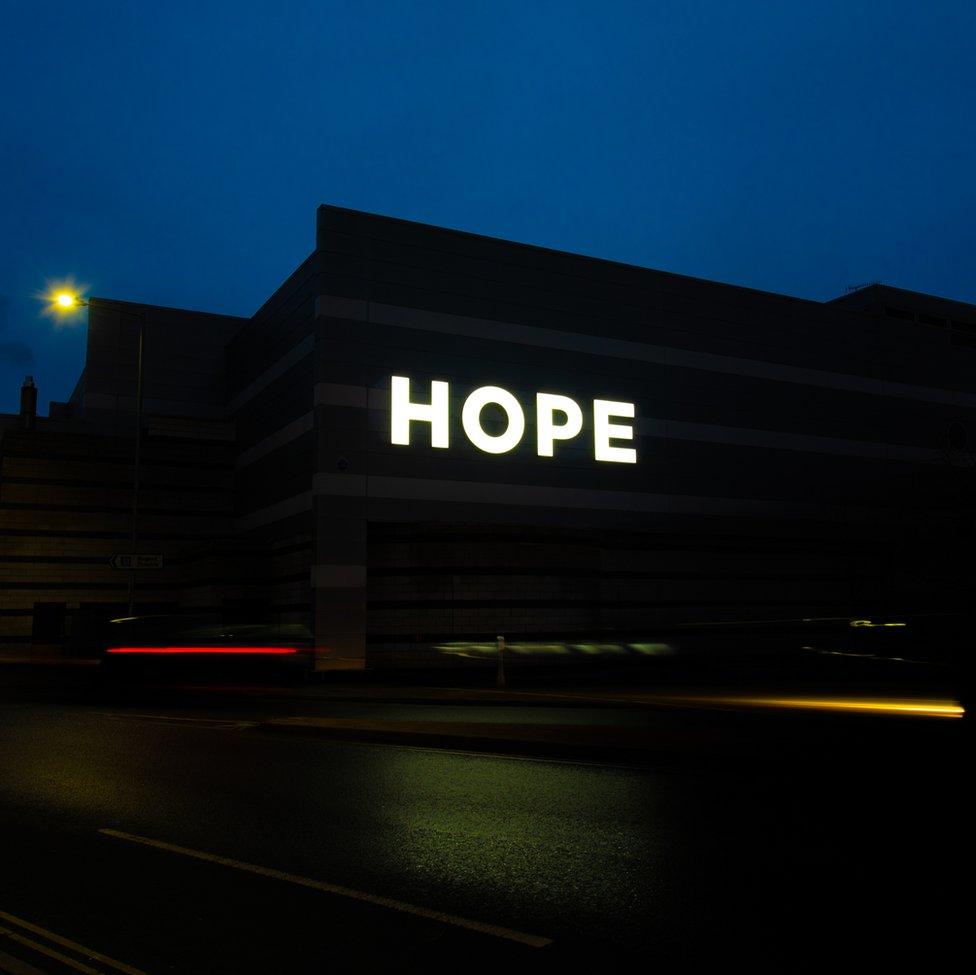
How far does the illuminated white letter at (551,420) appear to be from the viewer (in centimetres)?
2992

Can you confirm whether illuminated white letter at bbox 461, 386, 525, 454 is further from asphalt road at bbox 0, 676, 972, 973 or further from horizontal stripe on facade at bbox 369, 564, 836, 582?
asphalt road at bbox 0, 676, 972, 973

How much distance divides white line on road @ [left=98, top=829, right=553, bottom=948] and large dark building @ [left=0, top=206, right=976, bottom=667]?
19.4 meters

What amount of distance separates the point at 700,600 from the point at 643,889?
90.2 feet

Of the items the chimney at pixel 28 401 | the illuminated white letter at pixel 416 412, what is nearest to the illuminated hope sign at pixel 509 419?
the illuminated white letter at pixel 416 412

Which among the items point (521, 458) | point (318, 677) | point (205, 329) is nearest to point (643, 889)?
point (318, 677)

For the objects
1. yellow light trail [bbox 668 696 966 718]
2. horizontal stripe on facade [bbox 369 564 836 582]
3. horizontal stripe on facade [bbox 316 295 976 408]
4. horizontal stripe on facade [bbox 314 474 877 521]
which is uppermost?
horizontal stripe on facade [bbox 316 295 976 408]

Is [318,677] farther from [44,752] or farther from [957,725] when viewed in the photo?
[957,725]

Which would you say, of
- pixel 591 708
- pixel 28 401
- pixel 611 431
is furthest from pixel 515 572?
pixel 28 401

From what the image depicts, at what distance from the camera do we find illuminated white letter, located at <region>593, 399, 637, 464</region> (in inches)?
1219

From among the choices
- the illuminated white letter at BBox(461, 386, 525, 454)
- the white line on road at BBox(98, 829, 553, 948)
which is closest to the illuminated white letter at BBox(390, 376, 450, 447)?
the illuminated white letter at BBox(461, 386, 525, 454)

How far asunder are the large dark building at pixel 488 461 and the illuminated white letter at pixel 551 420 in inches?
3.2

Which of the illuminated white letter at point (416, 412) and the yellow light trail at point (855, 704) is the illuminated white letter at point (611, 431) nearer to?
the illuminated white letter at point (416, 412)

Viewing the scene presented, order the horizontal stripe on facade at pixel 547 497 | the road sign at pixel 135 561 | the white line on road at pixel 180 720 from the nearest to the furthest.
Answer: 1. the white line on road at pixel 180 720
2. the road sign at pixel 135 561
3. the horizontal stripe on facade at pixel 547 497

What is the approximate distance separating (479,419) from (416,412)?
7.10 ft
